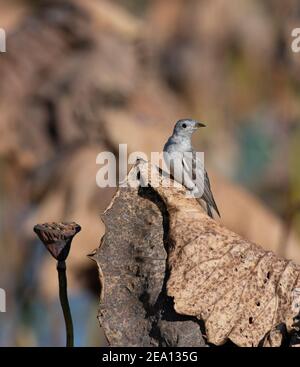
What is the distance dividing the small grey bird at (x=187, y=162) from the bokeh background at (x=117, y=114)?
490mm

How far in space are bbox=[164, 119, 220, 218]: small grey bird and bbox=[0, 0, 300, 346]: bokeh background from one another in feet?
1.61

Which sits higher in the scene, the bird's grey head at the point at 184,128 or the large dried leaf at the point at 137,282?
the bird's grey head at the point at 184,128

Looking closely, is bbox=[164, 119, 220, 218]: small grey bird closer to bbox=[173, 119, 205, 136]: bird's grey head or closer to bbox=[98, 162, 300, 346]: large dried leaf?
bbox=[173, 119, 205, 136]: bird's grey head

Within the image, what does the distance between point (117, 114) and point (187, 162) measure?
2054mm

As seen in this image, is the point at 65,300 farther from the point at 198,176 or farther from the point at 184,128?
the point at 184,128

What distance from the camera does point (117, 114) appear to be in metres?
8.52

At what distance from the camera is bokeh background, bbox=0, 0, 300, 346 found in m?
7.35

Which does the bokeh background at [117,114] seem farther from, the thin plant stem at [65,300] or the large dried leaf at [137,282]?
the thin plant stem at [65,300]

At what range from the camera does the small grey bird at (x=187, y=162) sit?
634cm

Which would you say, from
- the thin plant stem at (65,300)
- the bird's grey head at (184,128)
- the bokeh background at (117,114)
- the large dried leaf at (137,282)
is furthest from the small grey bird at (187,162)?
the thin plant stem at (65,300)

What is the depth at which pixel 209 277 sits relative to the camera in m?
3.53

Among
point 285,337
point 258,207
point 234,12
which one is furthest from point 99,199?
point 234,12

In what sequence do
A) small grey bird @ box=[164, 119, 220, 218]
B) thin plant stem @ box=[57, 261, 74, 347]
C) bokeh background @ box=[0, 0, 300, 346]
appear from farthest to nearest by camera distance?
bokeh background @ box=[0, 0, 300, 346] < small grey bird @ box=[164, 119, 220, 218] < thin plant stem @ box=[57, 261, 74, 347]

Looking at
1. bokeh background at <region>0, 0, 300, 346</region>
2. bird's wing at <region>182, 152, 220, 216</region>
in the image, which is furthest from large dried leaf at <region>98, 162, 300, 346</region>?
bird's wing at <region>182, 152, 220, 216</region>
